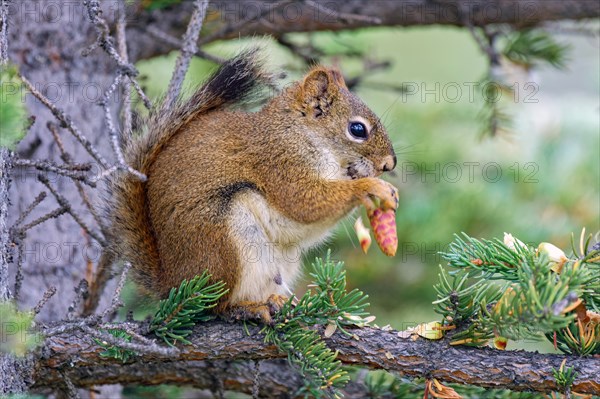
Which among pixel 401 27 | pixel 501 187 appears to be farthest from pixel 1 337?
pixel 501 187

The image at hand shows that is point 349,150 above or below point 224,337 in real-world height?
above

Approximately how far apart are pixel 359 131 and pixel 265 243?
1.63ft

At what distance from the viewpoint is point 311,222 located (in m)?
2.07

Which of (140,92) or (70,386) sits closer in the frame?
(70,386)

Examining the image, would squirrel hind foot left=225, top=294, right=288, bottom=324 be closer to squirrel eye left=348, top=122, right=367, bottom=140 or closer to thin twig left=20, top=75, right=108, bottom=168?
thin twig left=20, top=75, right=108, bottom=168

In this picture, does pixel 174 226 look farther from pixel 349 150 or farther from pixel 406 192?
pixel 406 192

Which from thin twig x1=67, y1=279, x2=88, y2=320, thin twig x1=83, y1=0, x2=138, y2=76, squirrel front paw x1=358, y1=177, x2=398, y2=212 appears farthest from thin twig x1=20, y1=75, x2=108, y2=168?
squirrel front paw x1=358, y1=177, x2=398, y2=212

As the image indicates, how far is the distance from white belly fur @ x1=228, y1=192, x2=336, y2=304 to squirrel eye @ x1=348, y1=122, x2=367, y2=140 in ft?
0.99

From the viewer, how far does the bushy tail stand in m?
1.99

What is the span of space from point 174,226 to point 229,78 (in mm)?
440

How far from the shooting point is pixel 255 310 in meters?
1.84

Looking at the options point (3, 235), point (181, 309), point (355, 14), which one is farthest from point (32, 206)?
point (355, 14)

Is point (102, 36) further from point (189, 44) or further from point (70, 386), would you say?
point (70, 386)

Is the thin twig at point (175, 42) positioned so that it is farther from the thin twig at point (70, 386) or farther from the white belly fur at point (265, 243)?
the thin twig at point (70, 386)
